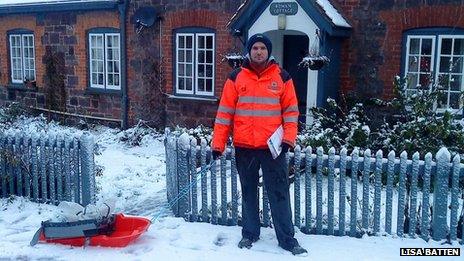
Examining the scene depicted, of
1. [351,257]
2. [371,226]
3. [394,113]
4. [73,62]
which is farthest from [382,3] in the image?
[73,62]

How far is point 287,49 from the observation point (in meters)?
11.1

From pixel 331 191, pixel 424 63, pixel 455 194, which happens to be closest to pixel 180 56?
pixel 424 63

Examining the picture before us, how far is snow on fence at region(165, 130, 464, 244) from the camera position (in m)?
5.03

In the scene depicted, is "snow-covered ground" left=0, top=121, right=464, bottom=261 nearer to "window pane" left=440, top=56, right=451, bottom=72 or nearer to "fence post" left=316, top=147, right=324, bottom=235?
"fence post" left=316, top=147, right=324, bottom=235

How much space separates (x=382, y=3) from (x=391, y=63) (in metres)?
1.16

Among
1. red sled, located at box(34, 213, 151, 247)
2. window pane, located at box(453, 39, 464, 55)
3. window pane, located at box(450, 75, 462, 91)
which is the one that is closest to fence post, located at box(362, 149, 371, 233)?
red sled, located at box(34, 213, 151, 247)

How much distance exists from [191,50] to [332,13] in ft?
12.3

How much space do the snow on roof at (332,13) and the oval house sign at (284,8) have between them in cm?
49

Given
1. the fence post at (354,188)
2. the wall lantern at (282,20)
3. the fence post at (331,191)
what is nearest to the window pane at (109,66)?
the wall lantern at (282,20)

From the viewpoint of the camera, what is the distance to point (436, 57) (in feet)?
29.9

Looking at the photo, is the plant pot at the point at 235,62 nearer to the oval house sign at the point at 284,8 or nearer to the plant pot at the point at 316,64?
the oval house sign at the point at 284,8

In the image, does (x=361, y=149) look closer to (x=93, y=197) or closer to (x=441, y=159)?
(x=441, y=159)

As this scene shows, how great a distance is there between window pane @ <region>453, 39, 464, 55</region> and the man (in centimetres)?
557

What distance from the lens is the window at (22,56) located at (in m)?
14.5
